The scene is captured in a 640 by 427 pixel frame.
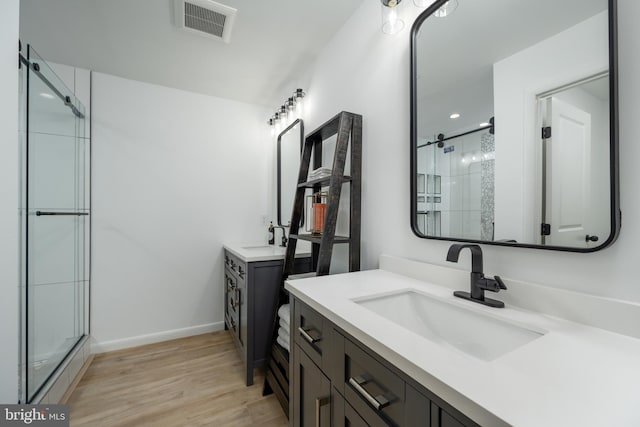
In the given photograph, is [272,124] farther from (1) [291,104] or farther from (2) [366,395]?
(2) [366,395]

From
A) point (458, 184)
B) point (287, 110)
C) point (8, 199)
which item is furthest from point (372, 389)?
point (287, 110)

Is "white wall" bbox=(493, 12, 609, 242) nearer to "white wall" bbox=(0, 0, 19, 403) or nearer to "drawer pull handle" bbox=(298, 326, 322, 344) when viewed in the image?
"drawer pull handle" bbox=(298, 326, 322, 344)

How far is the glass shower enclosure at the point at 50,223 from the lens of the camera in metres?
1.42

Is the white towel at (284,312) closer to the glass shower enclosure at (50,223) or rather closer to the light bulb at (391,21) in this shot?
the glass shower enclosure at (50,223)

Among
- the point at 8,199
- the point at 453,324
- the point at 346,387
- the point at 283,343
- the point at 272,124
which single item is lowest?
the point at 283,343

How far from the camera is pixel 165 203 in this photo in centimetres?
254

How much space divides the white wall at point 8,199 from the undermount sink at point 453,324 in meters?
1.44

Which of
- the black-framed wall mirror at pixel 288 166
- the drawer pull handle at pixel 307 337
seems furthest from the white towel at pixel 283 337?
the black-framed wall mirror at pixel 288 166

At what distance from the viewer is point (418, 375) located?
52 centimetres

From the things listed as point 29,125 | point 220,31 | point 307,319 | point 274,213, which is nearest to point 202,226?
point 274,213

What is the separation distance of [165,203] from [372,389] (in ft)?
8.35

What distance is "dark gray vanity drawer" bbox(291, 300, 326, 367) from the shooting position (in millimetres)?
903

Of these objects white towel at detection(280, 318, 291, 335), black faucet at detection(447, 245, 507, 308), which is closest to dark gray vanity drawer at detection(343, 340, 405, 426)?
black faucet at detection(447, 245, 507, 308)

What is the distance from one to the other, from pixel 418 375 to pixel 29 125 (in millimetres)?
2216
